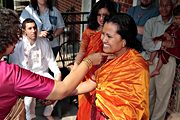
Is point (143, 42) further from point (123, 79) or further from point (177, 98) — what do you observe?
point (123, 79)

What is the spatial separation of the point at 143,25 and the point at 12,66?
274cm

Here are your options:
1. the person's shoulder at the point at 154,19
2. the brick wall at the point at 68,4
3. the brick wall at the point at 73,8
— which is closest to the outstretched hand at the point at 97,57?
the person's shoulder at the point at 154,19

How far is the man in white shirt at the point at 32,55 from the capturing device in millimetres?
4129

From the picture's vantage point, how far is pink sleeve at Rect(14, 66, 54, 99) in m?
1.91

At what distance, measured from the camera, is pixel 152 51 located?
410 cm

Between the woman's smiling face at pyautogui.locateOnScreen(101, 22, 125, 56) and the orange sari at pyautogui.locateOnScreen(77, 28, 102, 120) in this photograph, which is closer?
the woman's smiling face at pyautogui.locateOnScreen(101, 22, 125, 56)

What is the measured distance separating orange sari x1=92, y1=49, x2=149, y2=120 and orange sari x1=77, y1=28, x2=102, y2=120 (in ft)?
1.57

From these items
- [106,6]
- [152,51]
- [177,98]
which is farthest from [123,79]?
[177,98]

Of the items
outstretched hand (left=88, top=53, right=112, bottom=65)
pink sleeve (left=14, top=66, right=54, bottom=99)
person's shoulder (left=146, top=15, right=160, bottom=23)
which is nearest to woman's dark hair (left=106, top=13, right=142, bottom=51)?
outstretched hand (left=88, top=53, right=112, bottom=65)

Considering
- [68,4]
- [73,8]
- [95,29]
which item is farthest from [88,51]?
[68,4]

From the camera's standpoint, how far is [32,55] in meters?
4.30

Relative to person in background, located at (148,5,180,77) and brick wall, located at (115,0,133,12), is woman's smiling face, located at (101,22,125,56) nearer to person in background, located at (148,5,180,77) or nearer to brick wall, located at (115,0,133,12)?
person in background, located at (148,5,180,77)

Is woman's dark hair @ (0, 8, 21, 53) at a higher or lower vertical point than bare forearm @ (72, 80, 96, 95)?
higher

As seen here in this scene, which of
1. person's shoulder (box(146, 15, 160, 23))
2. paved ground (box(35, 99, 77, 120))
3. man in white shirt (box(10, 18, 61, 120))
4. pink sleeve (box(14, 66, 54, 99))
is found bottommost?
paved ground (box(35, 99, 77, 120))
